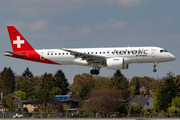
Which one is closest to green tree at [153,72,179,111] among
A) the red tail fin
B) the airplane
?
the airplane

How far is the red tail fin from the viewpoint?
5712cm

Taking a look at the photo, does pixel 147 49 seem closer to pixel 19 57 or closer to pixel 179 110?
pixel 19 57

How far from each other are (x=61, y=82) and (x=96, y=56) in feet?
386

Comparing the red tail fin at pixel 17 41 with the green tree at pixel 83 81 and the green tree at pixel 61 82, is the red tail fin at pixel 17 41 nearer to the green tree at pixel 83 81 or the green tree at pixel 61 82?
the green tree at pixel 83 81

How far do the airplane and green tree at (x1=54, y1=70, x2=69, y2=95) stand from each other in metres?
108

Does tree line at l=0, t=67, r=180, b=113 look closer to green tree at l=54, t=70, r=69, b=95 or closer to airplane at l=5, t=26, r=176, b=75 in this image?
green tree at l=54, t=70, r=69, b=95

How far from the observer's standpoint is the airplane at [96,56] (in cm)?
5006

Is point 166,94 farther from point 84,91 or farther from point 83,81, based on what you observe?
point 83,81

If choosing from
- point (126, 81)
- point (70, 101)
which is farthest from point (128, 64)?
point (126, 81)

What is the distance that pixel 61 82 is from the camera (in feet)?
546

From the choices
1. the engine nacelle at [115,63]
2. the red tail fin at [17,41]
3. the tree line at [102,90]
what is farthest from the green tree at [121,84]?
the engine nacelle at [115,63]

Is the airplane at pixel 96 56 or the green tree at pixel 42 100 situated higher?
the airplane at pixel 96 56

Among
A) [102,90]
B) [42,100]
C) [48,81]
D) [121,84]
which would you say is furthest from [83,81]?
[42,100]

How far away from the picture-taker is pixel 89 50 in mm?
52688
